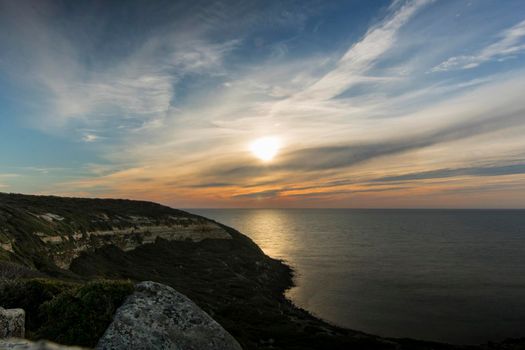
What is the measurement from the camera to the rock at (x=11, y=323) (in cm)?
817

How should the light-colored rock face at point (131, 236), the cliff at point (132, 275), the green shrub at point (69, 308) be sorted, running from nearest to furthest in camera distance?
1. the green shrub at point (69, 308)
2. the cliff at point (132, 275)
3. the light-colored rock face at point (131, 236)

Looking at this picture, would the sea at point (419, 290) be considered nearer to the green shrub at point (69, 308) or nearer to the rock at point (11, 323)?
the green shrub at point (69, 308)

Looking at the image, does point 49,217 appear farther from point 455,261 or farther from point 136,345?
point 455,261

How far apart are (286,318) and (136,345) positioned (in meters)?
43.5

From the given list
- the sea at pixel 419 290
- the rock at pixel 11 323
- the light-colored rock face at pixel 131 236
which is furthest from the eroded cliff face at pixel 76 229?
the sea at pixel 419 290

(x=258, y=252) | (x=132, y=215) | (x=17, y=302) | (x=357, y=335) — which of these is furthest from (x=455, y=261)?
(x=17, y=302)

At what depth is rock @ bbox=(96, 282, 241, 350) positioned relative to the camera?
877 centimetres

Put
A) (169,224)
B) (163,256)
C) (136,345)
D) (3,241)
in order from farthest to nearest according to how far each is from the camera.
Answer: (169,224) → (163,256) → (3,241) → (136,345)

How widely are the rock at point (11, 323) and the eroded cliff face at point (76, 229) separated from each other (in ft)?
94.6

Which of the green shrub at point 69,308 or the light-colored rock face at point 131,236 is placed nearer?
the green shrub at point 69,308

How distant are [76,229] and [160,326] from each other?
59444 millimetres

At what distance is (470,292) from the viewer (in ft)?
220

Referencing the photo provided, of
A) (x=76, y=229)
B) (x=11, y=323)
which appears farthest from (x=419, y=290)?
(x=11, y=323)

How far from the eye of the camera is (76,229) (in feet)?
196
